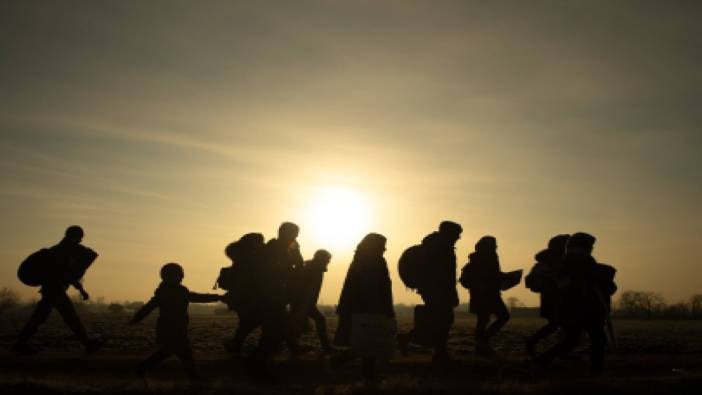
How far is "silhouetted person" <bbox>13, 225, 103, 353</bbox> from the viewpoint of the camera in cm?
1349

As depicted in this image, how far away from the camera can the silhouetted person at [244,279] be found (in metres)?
11.7

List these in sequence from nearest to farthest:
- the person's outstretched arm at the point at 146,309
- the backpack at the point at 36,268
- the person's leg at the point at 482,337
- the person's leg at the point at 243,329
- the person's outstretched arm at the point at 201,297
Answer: the person's outstretched arm at the point at 146,309 < the person's outstretched arm at the point at 201,297 < the person's leg at the point at 243,329 < the backpack at the point at 36,268 < the person's leg at the point at 482,337

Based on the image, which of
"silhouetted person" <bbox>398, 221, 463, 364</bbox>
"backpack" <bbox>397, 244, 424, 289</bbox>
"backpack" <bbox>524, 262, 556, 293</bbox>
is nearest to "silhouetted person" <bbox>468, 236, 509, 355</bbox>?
"backpack" <bbox>524, 262, 556, 293</bbox>

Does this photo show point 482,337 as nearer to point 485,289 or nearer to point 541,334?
point 485,289

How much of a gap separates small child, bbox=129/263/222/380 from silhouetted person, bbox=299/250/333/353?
124 inches

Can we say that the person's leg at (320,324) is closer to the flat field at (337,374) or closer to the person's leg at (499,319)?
the flat field at (337,374)

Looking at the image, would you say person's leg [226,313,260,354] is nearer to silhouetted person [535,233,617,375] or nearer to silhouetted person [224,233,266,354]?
silhouetted person [224,233,266,354]

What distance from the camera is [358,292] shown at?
10914mm

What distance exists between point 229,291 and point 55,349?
507cm

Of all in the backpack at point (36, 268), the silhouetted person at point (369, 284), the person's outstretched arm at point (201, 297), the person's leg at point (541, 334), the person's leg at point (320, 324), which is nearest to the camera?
the silhouetted person at point (369, 284)

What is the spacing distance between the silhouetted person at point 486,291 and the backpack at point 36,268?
29.1ft

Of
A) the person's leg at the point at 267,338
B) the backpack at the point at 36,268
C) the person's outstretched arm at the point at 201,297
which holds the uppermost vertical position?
the backpack at the point at 36,268

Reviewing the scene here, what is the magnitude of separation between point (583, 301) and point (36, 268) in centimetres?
1052

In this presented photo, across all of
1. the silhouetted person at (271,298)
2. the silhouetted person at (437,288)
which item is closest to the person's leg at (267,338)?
the silhouetted person at (271,298)
